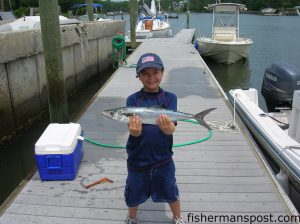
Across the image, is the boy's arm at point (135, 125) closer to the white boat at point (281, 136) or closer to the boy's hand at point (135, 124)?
the boy's hand at point (135, 124)

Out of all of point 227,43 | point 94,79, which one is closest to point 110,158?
point 94,79

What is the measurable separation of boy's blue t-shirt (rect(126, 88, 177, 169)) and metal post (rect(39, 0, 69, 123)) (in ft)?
9.85

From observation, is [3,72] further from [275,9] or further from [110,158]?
[275,9]

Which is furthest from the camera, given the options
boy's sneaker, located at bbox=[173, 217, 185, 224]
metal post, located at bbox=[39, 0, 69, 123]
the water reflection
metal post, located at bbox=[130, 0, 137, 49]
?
metal post, located at bbox=[130, 0, 137, 49]

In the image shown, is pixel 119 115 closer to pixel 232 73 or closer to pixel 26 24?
pixel 26 24

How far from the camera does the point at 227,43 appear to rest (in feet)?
59.1

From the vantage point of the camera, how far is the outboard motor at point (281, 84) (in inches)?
277

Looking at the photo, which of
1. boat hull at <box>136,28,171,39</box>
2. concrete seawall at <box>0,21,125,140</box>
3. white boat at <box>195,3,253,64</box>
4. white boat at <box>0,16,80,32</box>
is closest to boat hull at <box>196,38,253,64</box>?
white boat at <box>195,3,253,64</box>

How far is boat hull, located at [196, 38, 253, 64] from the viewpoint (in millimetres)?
18172

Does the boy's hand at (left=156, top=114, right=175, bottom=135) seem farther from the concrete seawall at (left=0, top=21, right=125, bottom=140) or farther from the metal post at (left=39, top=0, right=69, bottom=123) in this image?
the concrete seawall at (left=0, top=21, right=125, bottom=140)

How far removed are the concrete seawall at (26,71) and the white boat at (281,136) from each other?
471 centimetres

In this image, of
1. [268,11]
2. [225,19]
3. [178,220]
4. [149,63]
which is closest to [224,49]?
[225,19]

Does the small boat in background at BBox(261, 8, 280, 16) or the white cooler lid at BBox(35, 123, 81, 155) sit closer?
the white cooler lid at BBox(35, 123, 81, 155)

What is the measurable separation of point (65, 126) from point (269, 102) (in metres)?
5.05
